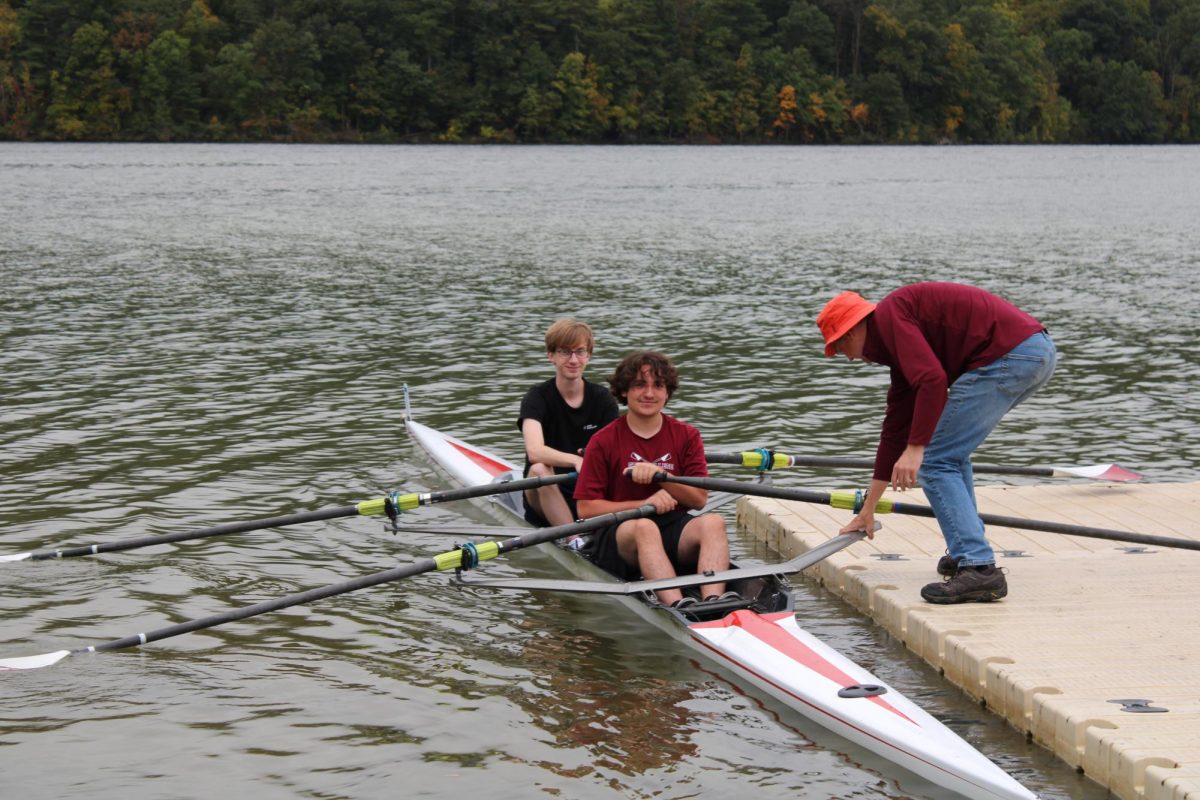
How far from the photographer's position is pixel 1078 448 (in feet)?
47.1

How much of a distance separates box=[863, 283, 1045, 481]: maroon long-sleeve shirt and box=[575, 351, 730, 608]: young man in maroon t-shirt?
1193 millimetres

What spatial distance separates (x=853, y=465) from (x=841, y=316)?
3612 millimetres

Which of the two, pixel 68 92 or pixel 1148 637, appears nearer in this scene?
pixel 1148 637

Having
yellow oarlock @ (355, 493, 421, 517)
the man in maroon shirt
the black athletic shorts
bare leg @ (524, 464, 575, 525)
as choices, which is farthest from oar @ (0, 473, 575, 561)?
the man in maroon shirt

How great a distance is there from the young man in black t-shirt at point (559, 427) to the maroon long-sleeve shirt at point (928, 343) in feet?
8.97

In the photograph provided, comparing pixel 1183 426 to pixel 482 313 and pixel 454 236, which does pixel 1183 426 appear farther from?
pixel 454 236

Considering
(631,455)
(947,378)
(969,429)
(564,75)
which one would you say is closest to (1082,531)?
(969,429)

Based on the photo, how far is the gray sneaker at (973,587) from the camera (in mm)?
8266

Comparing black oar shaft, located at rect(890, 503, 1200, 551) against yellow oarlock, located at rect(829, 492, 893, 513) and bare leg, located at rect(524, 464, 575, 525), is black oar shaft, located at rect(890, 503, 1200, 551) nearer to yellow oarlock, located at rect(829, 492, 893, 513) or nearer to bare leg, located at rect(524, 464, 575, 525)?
yellow oarlock, located at rect(829, 492, 893, 513)

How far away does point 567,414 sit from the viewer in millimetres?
10344

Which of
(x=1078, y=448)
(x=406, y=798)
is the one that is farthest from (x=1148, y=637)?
(x=1078, y=448)

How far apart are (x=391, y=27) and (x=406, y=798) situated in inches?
4749

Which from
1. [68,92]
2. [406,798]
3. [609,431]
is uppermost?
[68,92]

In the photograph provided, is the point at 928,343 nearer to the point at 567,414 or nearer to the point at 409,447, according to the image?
the point at 567,414
